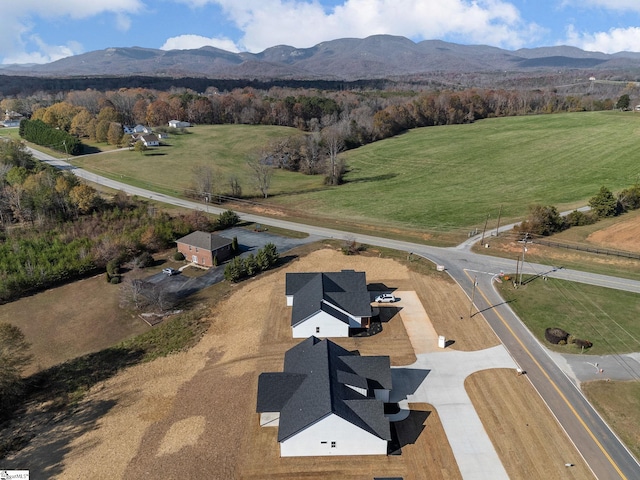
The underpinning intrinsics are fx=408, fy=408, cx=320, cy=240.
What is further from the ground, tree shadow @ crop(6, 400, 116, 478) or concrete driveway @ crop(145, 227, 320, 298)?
concrete driveway @ crop(145, 227, 320, 298)

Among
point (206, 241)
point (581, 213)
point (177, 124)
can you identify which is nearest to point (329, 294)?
point (206, 241)

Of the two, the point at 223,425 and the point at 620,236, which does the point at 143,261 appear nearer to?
the point at 223,425

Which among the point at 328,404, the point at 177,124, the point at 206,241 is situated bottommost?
the point at 328,404

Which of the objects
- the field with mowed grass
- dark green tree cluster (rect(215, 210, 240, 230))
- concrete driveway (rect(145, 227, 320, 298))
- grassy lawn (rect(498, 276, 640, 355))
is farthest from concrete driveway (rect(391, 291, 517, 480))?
dark green tree cluster (rect(215, 210, 240, 230))

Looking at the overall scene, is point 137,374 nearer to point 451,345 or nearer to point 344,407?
point 344,407

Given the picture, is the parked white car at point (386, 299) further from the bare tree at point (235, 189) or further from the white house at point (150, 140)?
the white house at point (150, 140)

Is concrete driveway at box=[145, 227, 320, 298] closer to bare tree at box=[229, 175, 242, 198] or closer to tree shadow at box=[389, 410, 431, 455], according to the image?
bare tree at box=[229, 175, 242, 198]
